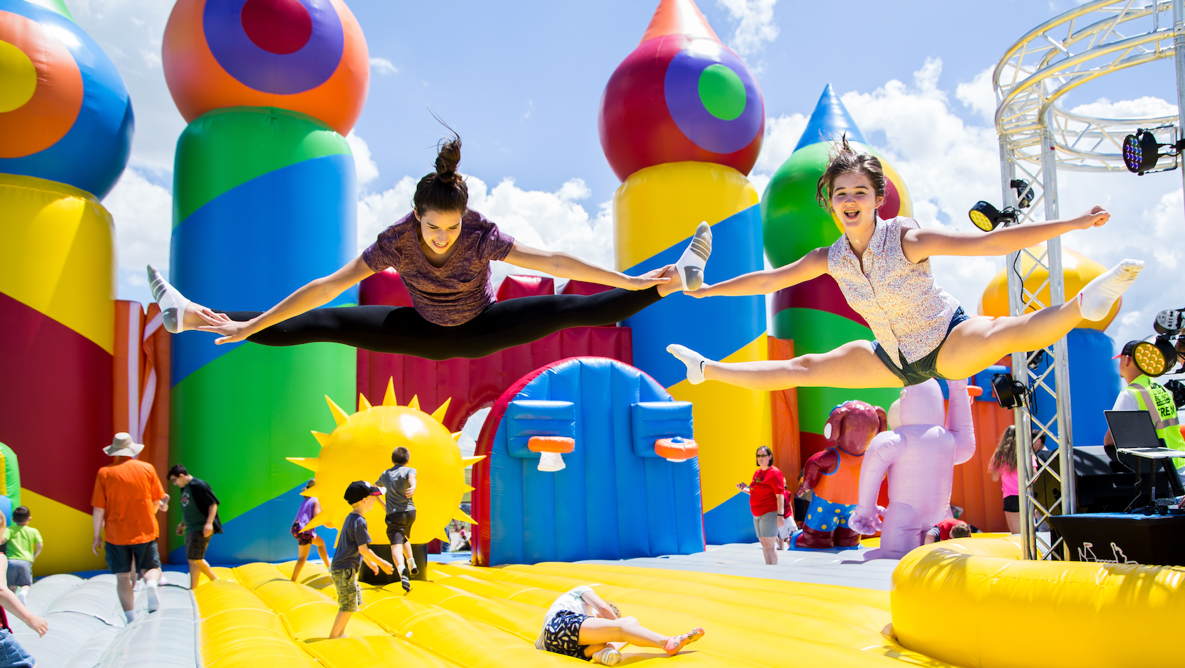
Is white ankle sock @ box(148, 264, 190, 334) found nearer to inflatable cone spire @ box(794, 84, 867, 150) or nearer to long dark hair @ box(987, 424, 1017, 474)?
long dark hair @ box(987, 424, 1017, 474)

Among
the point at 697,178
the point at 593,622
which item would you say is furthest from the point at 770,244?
the point at 593,622

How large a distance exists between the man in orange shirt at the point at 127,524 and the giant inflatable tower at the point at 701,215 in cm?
522

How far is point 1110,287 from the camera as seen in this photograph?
7.70ft

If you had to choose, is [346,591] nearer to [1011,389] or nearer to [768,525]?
[768,525]

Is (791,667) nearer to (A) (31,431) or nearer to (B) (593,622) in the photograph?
(B) (593,622)

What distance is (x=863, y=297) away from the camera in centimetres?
293

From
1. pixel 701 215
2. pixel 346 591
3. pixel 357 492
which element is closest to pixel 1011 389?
pixel 357 492

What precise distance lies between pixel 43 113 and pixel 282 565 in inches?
169

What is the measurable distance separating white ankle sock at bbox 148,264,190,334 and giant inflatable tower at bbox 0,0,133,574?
4504 millimetres

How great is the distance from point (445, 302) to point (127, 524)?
136 inches

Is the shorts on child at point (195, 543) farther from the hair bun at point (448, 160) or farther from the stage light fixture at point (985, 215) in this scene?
the stage light fixture at point (985, 215)

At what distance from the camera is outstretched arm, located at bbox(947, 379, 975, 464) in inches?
284

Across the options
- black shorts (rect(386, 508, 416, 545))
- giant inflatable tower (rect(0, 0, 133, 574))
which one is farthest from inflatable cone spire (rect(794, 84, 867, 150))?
giant inflatable tower (rect(0, 0, 133, 574))

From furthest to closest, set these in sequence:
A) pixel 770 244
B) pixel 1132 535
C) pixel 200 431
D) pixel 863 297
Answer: pixel 770 244, pixel 200 431, pixel 1132 535, pixel 863 297
